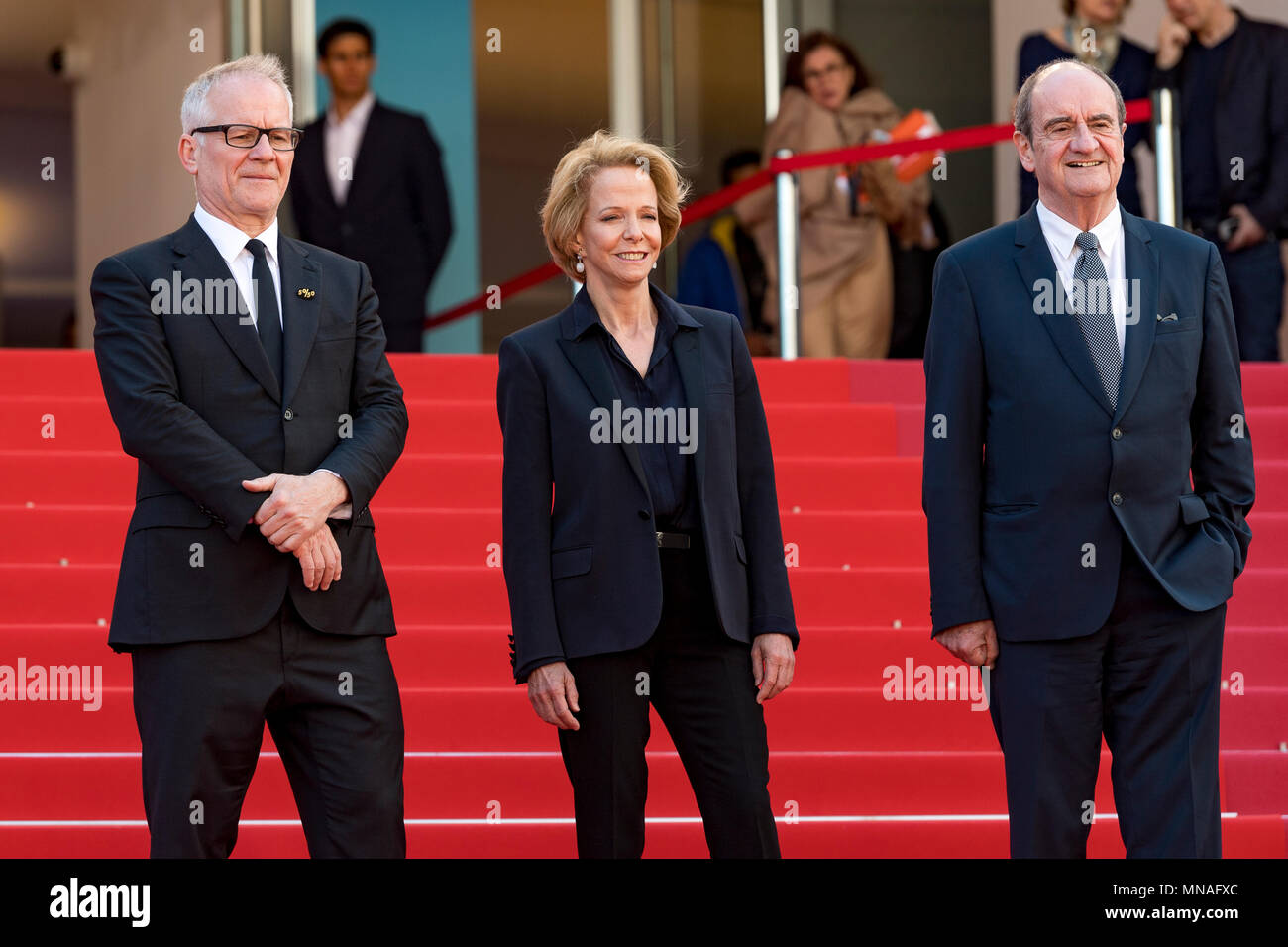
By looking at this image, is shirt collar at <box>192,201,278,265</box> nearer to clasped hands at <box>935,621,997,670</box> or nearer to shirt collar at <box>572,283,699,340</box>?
shirt collar at <box>572,283,699,340</box>

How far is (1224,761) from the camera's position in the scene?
5023 mm

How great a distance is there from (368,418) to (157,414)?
1.41 feet

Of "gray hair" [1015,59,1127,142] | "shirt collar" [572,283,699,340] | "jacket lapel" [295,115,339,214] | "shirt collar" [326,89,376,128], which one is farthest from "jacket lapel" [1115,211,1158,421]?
"jacket lapel" [295,115,339,214]

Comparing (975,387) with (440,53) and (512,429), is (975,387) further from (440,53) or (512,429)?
(440,53)

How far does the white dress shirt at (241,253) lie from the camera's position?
3.67 metres

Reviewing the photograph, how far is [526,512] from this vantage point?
363 cm

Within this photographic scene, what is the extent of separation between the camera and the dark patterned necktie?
3619mm

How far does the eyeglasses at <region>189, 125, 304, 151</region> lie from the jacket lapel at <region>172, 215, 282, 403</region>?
206mm

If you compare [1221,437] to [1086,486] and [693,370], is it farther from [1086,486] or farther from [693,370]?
[693,370]

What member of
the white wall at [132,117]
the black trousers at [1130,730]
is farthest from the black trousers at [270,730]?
the white wall at [132,117]

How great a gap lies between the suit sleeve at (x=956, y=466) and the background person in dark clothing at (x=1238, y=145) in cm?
400

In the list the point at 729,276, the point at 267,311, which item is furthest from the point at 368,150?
the point at 267,311

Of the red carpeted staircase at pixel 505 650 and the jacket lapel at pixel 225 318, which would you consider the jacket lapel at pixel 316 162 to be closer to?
the red carpeted staircase at pixel 505 650
